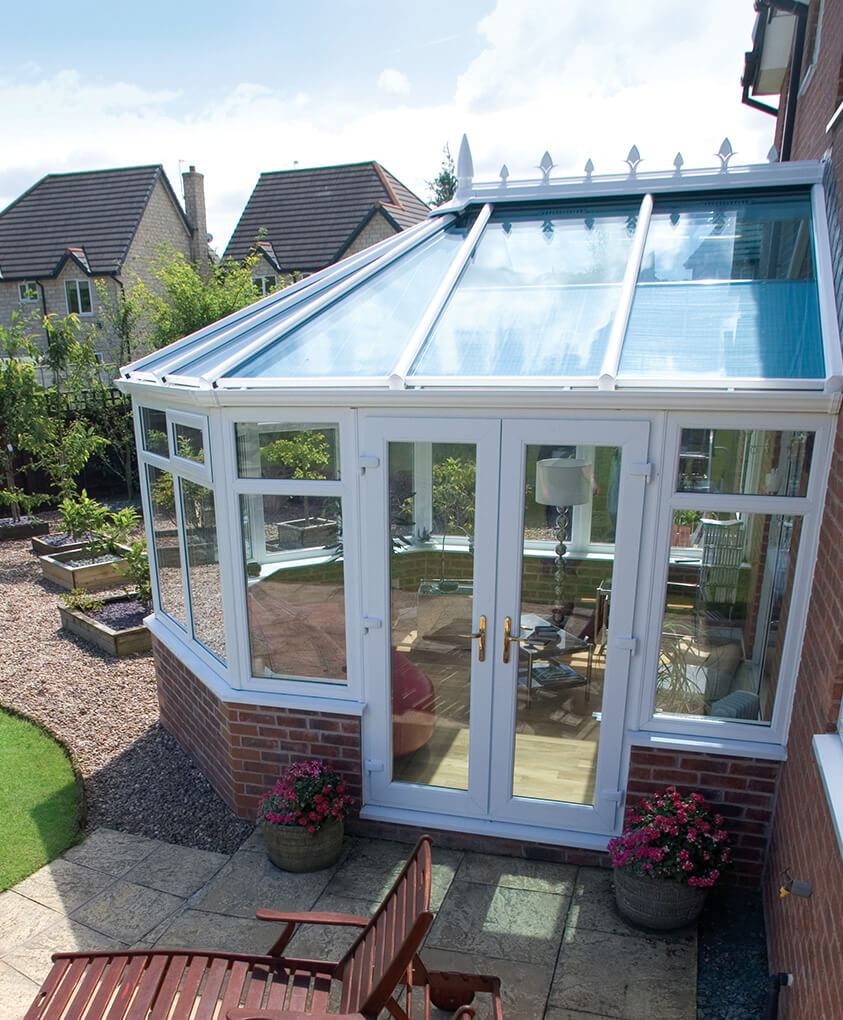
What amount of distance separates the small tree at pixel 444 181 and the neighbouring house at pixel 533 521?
29612 mm

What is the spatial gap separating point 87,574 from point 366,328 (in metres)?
6.80

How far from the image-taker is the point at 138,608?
8.23 metres

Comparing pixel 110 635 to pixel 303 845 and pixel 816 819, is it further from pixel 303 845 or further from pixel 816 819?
pixel 816 819

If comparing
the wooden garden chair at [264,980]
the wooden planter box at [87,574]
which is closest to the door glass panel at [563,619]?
the wooden garden chair at [264,980]

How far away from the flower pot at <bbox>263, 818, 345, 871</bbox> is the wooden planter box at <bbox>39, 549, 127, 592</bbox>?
6077 millimetres

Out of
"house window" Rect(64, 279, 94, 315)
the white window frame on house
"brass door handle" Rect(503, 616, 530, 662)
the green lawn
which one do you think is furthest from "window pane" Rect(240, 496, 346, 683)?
the white window frame on house

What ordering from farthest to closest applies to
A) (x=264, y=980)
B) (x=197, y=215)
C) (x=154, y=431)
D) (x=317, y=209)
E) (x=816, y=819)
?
(x=197, y=215) → (x=317, y=209) → (x=154, y=431) → (x=264, y=980) → (x=816, y=819)

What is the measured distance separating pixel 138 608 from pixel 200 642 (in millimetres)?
3731

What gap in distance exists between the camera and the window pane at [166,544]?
513cm

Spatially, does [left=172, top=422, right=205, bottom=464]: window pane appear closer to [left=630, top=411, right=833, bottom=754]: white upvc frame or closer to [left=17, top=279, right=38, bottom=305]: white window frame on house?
[left=630, top=411, right=833, bottom=754]: white upvc frame

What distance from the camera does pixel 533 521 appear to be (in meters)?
3.83

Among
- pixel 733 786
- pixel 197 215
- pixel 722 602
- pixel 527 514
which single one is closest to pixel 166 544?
pixel 527 514

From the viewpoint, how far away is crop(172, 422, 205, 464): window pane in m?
4.35

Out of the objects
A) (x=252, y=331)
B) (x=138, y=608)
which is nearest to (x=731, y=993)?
(x=252, y=331)
